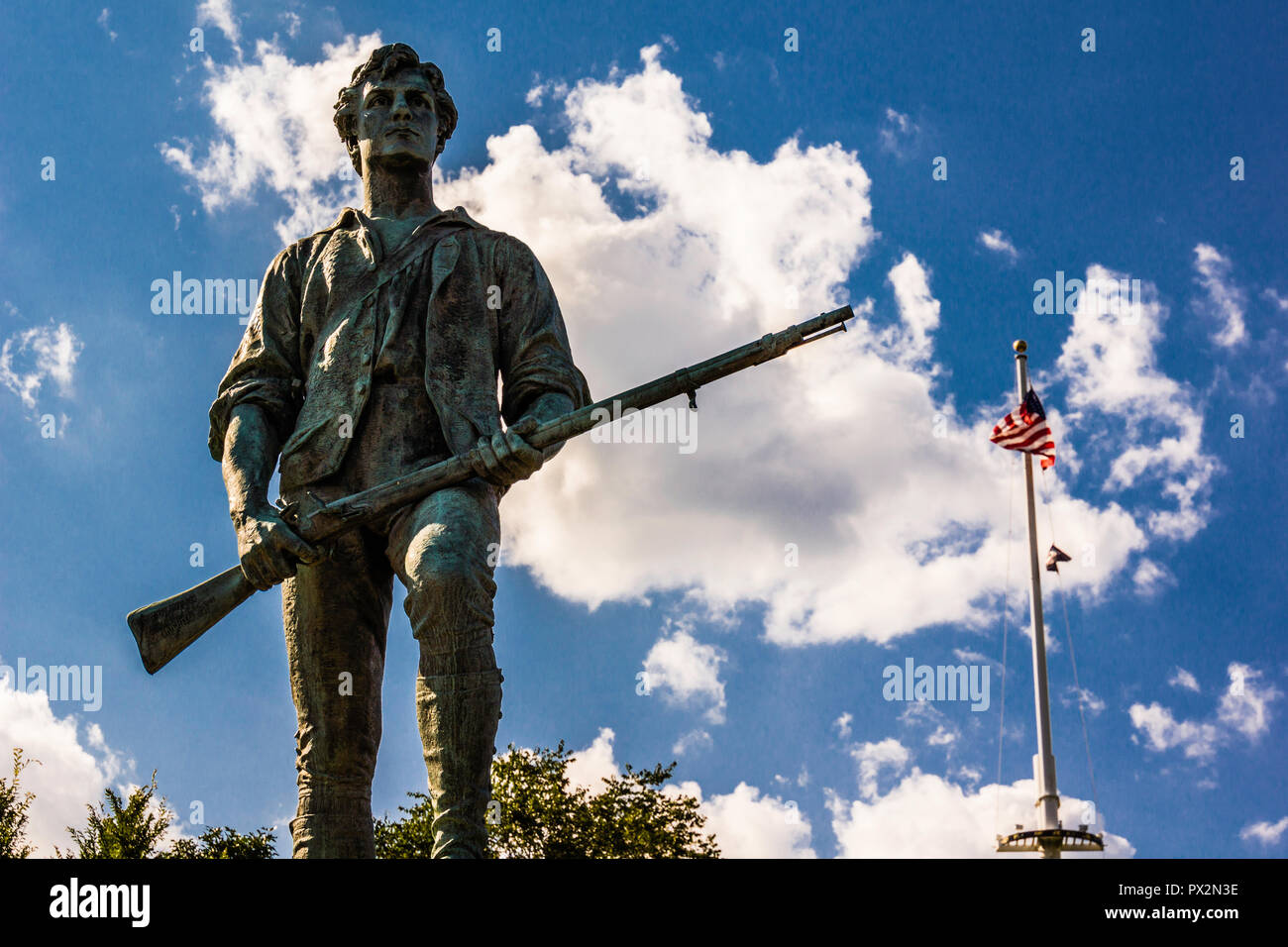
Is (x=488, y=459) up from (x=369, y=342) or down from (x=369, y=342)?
down

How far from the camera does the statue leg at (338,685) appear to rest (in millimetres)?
7691

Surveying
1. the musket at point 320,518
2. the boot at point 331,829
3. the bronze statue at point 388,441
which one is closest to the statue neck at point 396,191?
the bronze statue at point 388,441

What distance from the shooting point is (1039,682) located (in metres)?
33.3

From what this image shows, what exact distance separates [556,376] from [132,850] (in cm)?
1897

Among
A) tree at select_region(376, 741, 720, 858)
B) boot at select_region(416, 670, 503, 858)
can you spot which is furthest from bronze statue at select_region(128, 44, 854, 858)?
tree at select_region(376, 741, 720, 858)

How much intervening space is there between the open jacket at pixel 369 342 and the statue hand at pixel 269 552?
0.43 m

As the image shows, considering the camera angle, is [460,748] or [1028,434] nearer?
[460,748]

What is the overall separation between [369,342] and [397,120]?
140 cm

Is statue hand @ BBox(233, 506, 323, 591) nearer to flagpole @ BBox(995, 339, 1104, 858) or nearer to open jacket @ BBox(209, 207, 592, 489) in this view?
open jacket @ BBox(209, 207, 592, 489)

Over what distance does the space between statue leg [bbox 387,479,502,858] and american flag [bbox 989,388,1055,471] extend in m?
28.0

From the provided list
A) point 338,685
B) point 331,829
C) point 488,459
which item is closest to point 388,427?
point 488,459

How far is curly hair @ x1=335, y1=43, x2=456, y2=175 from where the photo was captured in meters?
8.93

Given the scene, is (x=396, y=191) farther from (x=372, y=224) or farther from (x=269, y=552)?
(x=269, y=552)
